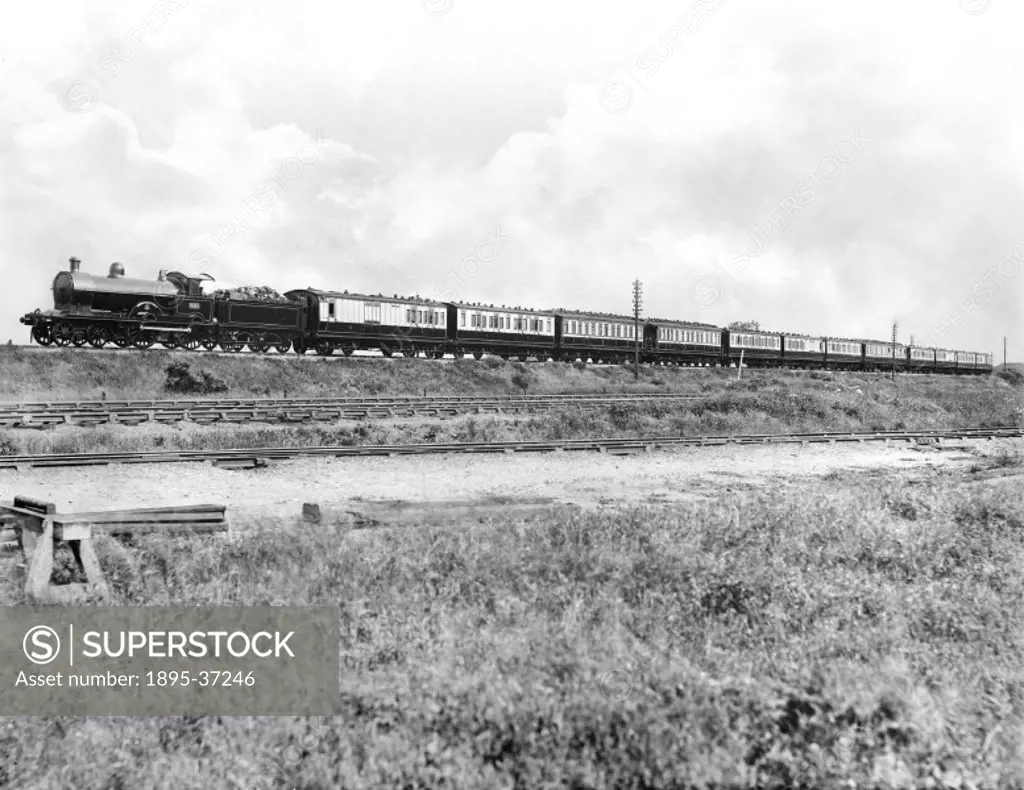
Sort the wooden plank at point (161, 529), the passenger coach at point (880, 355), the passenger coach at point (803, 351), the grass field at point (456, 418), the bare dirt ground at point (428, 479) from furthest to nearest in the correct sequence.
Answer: the passenger coach at point (880, 355), the passenger coach at point (803, 351), the grass field at point (456, 418), the bare dirt ground at point (428, 479), the wooden plank at point (161, 529)

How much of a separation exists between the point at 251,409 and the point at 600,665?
1782cm

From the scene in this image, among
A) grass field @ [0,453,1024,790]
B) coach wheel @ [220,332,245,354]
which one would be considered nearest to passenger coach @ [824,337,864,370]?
coach wheel @ [220,332,245,354]

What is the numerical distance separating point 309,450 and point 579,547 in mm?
8977

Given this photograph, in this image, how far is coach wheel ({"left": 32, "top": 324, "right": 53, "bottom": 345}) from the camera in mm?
24719

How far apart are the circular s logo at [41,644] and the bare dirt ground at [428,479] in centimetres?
395

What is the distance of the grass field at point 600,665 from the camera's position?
4438 millimetres

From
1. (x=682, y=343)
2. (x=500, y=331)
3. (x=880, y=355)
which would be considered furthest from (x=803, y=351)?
(x=500, y=331)

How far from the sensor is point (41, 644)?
543 cm

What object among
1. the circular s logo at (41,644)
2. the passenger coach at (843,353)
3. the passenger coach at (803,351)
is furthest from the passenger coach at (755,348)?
the circular s logo at (41,644)

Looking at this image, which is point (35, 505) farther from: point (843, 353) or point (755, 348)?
point (843, 353)

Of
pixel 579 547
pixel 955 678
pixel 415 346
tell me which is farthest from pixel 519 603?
pixel 415 346

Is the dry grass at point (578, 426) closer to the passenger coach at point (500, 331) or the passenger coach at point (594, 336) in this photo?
the passenger coach at point (500, 331)

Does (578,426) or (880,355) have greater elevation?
(880,355)

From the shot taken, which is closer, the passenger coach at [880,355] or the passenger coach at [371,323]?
the passenger coach at [371,323]
